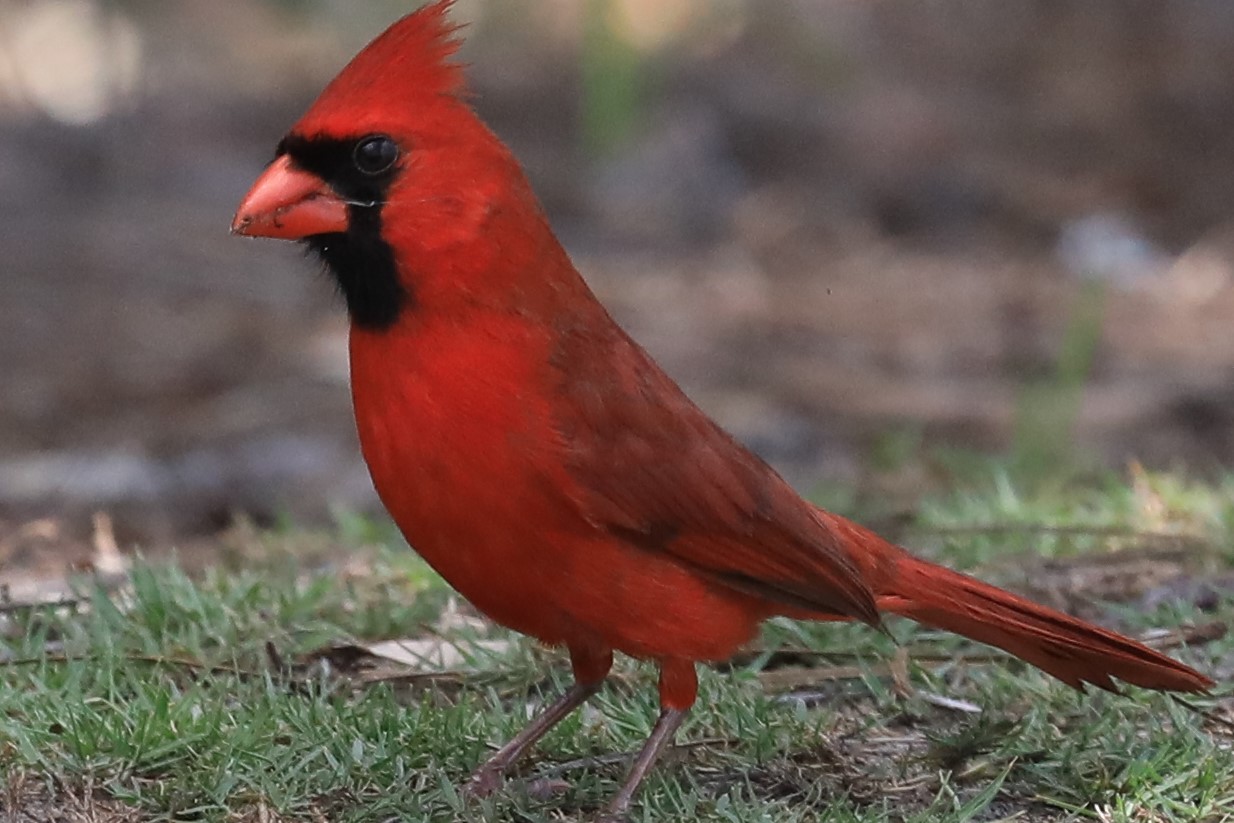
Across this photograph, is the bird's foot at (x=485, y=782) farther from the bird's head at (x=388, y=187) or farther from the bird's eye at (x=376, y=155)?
the bird's eye at (x=376, y=155)

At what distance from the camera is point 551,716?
2.95m

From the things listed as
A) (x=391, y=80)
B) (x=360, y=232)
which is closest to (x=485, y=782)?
(x=360, y=232)

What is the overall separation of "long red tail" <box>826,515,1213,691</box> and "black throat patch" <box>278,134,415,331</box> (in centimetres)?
85

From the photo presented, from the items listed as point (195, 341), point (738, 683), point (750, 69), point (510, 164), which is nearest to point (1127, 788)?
point (738, 683)

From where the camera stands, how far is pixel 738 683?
3.29 m

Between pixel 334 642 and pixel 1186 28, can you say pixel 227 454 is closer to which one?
pixel 334 642

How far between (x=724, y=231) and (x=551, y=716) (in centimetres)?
575

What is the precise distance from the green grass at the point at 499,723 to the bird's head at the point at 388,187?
2.23 feet

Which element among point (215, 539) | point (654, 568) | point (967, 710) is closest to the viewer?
point (654, 568)

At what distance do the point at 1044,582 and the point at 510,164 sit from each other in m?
1.61

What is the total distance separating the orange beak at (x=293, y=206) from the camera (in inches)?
107

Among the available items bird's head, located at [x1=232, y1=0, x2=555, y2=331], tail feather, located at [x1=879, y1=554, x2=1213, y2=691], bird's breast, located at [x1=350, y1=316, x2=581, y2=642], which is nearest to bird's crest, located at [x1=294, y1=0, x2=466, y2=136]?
bird's head, located at [x1=232, y1=0, x2=555, y2=331]

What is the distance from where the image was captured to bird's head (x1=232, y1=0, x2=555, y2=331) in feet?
8.89

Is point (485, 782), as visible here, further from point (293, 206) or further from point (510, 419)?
point (293, 206)
